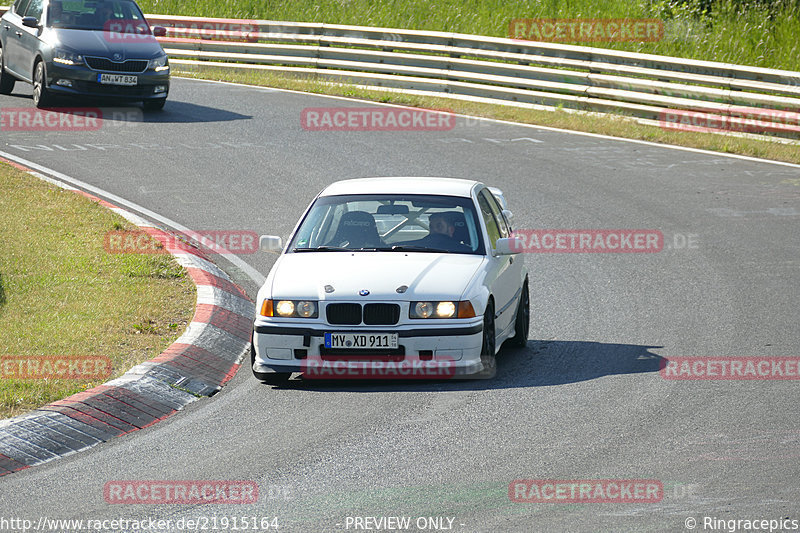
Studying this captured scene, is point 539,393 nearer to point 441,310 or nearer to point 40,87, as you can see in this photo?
point 441,310

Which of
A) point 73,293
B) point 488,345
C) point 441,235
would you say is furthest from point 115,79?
point 488,345

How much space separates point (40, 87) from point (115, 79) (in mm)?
1438

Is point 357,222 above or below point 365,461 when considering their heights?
above

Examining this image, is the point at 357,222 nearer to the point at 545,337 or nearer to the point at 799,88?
the point at 545,337

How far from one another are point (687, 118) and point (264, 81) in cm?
932

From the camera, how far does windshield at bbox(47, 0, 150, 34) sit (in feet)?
71.1

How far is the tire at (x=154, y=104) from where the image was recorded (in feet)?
71.3

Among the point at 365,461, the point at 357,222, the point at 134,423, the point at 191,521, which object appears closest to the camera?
the point at 191,521

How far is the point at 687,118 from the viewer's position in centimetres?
2117

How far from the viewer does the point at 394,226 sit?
9.91 metres

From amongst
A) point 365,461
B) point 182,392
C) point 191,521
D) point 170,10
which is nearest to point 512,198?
point 182,392

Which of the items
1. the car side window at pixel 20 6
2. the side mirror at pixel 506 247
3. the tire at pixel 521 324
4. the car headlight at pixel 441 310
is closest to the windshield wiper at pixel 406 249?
the side mirror at pixel 506 247

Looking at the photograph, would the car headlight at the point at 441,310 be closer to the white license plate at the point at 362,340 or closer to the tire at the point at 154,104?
the white license plate at the point at 362,340

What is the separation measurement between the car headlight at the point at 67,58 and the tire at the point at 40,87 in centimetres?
44
